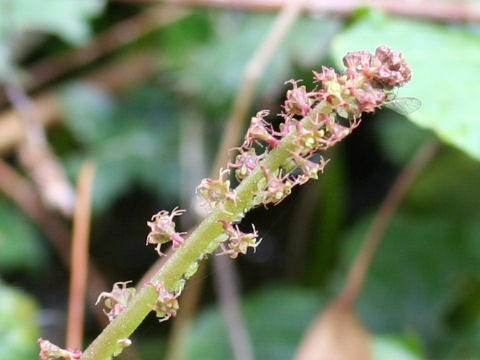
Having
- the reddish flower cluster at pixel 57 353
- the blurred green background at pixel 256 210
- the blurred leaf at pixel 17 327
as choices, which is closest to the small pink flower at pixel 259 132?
the reddish flower cluster at pixel 57 353

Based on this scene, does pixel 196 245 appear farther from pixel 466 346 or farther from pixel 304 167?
pixel 466 346

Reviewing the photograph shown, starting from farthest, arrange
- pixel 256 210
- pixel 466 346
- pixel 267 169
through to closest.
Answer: pixel 256 210, pixel 466 346, pixel 267 169

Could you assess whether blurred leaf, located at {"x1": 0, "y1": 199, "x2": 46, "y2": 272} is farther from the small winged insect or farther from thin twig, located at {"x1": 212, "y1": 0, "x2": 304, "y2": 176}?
the small winged insect

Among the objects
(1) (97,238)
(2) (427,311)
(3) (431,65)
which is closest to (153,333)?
(1) (97,238)

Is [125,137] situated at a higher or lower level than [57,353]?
higher

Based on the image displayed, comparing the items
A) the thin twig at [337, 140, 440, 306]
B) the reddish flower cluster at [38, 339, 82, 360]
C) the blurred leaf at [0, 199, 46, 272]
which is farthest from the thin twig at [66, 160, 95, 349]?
the reddish flower cluster at [38, 339, 82, 360]

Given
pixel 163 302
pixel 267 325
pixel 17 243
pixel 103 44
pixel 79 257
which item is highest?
pixel 103 44

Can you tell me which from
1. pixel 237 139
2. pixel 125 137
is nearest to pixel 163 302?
pixel 237 139

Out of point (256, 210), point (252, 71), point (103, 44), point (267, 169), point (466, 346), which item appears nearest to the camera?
point (267, 169)

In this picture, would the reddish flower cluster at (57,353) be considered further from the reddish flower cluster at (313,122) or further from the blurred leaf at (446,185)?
the blurred leaf at (446,185)

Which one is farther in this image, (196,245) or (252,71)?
(252,71)
